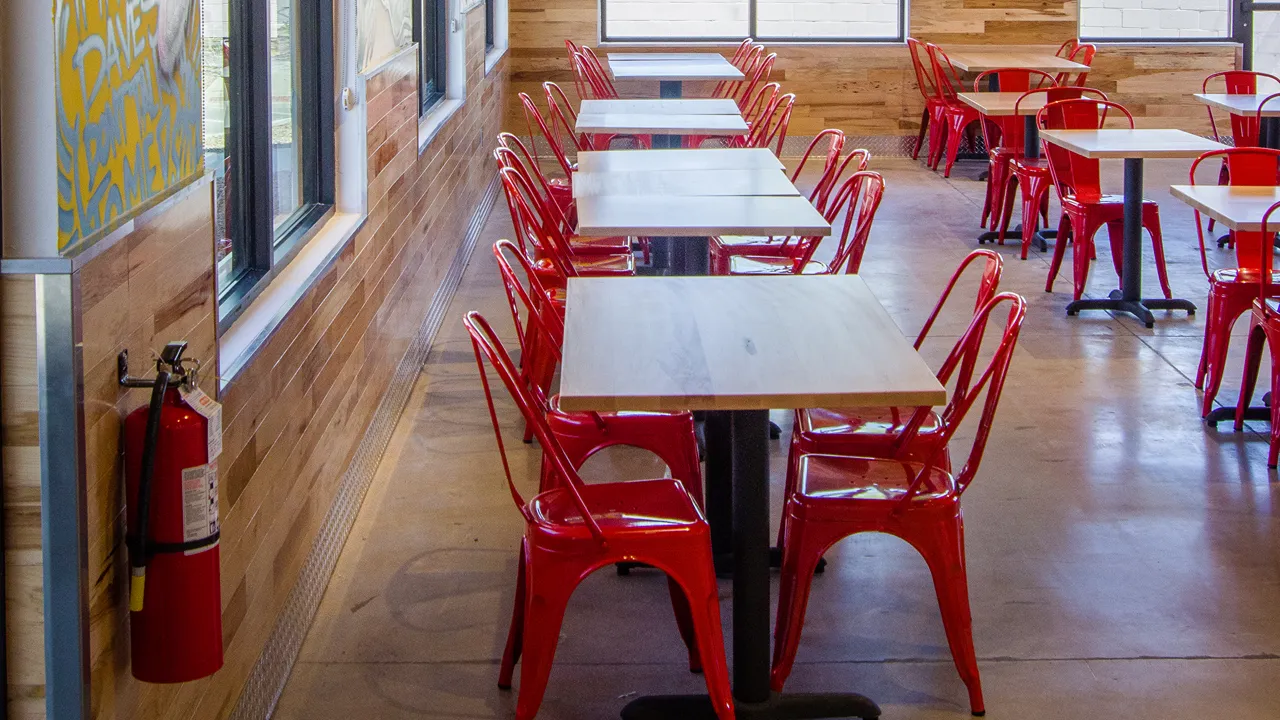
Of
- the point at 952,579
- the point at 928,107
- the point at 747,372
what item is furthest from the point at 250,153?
→ the point at 928,107

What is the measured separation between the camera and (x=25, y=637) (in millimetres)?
1791

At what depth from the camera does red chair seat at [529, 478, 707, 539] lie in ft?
8.67

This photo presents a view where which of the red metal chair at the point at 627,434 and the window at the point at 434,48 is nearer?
the red metal chair at the point at 627,434

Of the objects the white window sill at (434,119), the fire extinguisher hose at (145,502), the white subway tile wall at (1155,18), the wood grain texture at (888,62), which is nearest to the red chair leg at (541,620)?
the fire extinguisher hose at (145,502)

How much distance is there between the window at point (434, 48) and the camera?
661 cm

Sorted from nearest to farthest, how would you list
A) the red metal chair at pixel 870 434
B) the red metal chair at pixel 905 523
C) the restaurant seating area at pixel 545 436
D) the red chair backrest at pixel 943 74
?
the restaurant seating area at pixel 545 436, the red metal chair at pixel 905 523, the red metal chair at pixel 870 434, the red chair backrest at pixel 943 74

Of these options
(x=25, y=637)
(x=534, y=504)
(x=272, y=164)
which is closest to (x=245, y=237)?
(x=272, y=164)

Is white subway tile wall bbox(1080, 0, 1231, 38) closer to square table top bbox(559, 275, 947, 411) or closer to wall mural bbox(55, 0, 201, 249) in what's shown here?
square table top bbox(559, 275, 947, 411)

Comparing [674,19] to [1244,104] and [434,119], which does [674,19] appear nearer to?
[1244,104]

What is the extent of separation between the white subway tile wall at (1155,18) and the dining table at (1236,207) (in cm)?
622

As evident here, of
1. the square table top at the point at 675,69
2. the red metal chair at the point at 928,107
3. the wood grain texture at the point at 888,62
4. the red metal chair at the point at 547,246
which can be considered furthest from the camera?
the wood grain texture at the point at 888,62

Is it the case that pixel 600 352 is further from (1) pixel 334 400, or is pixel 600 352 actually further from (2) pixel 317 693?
(1) pixel 334 400

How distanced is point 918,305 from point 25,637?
4.95 m

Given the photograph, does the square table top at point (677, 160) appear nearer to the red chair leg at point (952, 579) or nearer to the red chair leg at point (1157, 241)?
the red chair leg at point (1157, 241)
